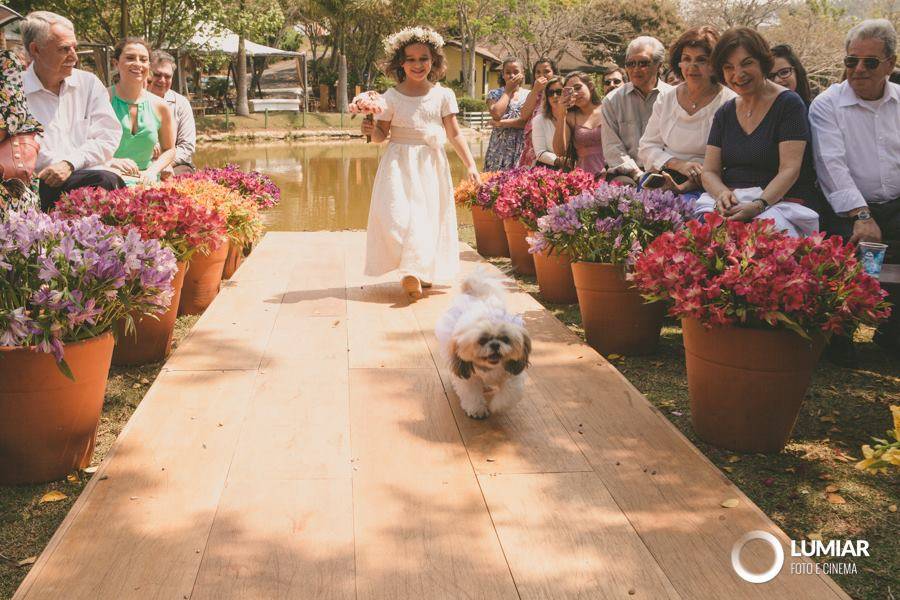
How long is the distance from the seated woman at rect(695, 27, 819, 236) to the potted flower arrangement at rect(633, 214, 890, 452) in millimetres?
1033

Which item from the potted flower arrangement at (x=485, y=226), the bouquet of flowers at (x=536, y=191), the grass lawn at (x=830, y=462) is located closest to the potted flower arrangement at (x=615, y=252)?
the grass lawn at (x=830, y=462)

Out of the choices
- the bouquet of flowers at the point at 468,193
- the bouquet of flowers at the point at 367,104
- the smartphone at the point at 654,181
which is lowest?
the bouquet of flowers at the point at 468,193

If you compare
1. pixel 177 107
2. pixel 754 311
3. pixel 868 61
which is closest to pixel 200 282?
pixel 177 107

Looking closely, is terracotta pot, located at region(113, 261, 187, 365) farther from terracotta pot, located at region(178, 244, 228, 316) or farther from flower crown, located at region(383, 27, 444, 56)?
flower crown, located at region(383, 27, 444, 56)

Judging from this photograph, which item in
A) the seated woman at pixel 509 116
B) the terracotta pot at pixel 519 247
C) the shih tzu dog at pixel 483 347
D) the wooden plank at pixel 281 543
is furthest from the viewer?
the seated woman at pixel 509 116

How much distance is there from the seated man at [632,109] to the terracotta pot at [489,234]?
185 centimetres

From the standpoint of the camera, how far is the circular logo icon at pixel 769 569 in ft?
7.34

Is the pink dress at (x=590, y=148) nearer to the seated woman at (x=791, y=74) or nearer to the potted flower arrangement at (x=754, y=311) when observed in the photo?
the seated woman at (x=791, y=74)

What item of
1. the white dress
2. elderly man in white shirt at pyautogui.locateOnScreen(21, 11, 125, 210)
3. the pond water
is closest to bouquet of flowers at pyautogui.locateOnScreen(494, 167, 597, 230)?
the white dress

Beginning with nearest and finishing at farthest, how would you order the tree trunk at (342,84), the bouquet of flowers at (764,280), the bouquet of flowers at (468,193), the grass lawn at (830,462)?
the grass lawn at (830,462), the bouquet of flowers at (764,280), the bouquet of flowers at (468,193), the tree trunk at (342,84)

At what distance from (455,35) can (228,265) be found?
1840 inches

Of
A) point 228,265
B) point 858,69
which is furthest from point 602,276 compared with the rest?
point 228,265

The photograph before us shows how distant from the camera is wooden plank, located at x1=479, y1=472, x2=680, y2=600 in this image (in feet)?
7.20

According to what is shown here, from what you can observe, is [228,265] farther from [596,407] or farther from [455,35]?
[455,35]
